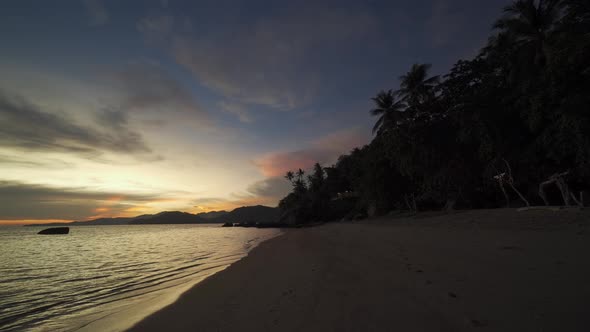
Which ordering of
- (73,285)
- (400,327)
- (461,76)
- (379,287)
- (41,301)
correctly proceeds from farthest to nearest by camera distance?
1. (461,76)
2. (73,285)
3. (41,301)
4. (379,287)
5. (400,327)

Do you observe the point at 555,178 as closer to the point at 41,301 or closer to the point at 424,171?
the point at 424,171

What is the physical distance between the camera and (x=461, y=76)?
79.9 feet

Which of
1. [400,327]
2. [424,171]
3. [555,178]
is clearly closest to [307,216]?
[424,171]

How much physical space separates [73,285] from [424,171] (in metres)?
26.9

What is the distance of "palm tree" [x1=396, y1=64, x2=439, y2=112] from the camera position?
95.3ft

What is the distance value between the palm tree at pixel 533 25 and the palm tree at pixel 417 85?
9226mm

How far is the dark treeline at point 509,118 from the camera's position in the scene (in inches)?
536

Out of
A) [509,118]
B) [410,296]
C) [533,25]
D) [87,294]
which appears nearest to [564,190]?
[509,118]

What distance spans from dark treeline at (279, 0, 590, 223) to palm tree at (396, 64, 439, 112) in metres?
0.11

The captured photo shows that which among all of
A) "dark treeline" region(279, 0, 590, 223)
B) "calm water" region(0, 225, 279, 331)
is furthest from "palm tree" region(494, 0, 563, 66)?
"calm water" region(0, 225, 279, 331)

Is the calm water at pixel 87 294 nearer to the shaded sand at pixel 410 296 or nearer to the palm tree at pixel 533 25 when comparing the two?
the shaded sand at pixel 410 296

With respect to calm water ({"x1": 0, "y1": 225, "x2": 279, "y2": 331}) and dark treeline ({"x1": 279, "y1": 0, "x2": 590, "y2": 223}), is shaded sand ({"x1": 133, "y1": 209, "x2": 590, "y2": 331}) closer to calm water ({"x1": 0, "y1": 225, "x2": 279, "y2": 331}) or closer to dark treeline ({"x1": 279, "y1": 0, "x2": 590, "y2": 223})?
calm water ({"x1": 0, "y1": 225, "x2": 279, "y2": 331})

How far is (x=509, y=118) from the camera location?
744 inches

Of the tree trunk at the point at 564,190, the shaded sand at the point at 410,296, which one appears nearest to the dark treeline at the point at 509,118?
the tree trunk at the point at 564,190
